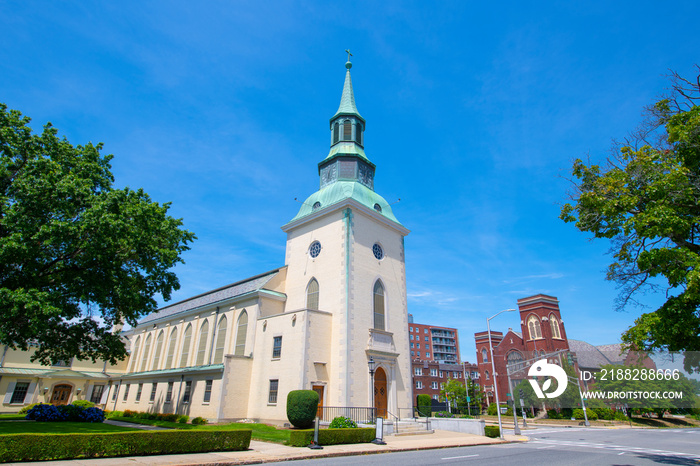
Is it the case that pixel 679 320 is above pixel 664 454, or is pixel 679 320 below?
above

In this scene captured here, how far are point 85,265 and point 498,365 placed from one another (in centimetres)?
6827

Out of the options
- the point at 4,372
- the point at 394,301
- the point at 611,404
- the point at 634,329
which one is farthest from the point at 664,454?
the point at 4,372

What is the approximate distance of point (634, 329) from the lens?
13.4 metres

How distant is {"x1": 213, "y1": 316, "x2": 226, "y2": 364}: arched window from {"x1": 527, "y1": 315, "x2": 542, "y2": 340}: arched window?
5419cm

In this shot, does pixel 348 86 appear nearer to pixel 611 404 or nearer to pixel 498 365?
pixel 498 365

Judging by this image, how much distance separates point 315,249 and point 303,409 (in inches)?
544

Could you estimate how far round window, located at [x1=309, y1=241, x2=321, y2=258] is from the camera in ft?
103

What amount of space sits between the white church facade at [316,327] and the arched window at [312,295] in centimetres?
8

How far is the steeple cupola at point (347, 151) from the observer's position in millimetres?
34219

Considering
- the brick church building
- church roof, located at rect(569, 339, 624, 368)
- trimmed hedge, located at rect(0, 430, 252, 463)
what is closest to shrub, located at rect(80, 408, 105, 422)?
trimmed hedge, located at rect(0, 430, 252, 463)

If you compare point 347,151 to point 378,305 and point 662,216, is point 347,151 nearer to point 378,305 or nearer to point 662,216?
point 378,305

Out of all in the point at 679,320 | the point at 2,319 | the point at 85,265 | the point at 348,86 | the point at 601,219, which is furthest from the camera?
the point at 348,86

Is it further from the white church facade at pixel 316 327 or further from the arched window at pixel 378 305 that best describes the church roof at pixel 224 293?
the arched window at pixel 378 305

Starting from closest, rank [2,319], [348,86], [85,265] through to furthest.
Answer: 1. [2,319]
2. [85,265]
3. [348,86]
